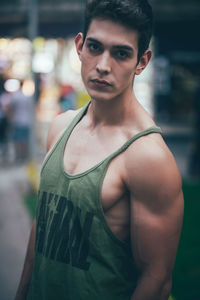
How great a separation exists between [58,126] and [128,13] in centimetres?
79

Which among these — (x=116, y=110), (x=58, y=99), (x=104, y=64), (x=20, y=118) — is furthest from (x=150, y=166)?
(x=58, y=99)

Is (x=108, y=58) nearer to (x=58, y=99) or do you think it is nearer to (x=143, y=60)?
(x=143, y=60)

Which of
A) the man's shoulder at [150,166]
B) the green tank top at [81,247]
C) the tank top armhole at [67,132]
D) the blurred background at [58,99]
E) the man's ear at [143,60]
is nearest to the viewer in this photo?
the man's shoulder at [150,166]

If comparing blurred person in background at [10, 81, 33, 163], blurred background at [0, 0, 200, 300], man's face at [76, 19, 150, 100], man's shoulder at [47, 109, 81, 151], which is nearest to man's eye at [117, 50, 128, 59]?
man's face at [76, 19, 150, 100]

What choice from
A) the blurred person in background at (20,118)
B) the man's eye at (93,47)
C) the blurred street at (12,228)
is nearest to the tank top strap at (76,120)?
the man's eye at (93,47)

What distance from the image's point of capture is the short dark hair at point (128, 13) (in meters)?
1.63

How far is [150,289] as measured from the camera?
1.61 m

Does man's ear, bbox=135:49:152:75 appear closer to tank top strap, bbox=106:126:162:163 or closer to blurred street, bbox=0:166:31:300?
tank top strap, bbox=106:126:162:163

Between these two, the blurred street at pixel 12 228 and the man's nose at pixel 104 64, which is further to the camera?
the blurred street at pixel 12 228

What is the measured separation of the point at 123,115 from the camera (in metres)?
1.82

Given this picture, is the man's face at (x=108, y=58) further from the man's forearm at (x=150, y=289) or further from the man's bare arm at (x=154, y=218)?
the man's forearm at (x=150, y=289)

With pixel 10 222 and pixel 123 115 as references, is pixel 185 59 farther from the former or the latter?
pixel 123 115

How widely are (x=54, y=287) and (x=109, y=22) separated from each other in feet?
4.20

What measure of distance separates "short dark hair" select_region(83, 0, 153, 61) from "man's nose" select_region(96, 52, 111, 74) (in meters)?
0.16
